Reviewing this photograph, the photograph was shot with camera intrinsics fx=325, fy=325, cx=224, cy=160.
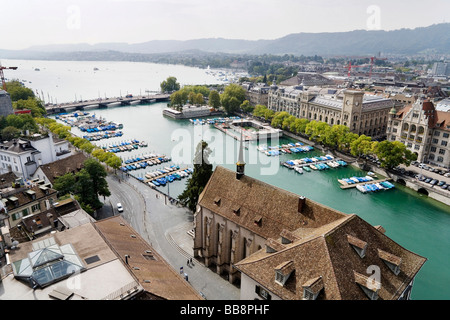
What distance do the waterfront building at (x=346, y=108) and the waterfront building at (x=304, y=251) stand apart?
6515 cm

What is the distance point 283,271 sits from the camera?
19859 millimetres

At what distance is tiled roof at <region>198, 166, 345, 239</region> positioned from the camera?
84.2ft

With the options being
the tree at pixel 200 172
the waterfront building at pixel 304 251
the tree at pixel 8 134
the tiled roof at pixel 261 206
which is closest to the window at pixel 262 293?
the waterfront building at pixel 304 251

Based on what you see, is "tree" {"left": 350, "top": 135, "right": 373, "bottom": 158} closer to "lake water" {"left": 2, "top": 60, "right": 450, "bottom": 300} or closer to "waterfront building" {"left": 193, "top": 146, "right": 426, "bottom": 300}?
"lake water" {"left": 2, "top": 60, "right": 450, "bottom": 300}

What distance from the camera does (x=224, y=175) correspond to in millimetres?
32812

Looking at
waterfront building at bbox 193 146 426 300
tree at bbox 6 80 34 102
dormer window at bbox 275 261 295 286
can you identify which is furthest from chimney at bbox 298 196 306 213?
tree at bbox 6 80 34 102

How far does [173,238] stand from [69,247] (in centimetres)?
1842

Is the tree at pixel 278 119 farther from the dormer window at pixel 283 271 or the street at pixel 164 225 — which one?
the dormer window at pixel 283 271

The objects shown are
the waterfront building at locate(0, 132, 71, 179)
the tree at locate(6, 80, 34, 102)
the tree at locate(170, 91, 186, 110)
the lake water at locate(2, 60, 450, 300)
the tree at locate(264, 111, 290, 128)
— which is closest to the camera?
the lake water at locate(2, 60, 450, 300)

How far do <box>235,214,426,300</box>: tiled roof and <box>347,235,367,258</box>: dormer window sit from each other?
0.22 ft

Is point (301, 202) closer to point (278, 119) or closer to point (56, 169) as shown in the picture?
point (56, 169)
